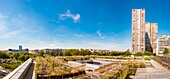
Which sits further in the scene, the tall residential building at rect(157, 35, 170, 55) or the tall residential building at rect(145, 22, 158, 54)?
the tall residential building at rect(145, 22, 158, 54)

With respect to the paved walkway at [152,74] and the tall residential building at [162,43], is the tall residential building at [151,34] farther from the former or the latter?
the paved walkway at [152,74]

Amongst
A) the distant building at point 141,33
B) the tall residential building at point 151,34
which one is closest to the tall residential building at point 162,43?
the distant building at point 141,33

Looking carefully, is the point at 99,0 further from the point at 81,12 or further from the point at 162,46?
the point at 162,46

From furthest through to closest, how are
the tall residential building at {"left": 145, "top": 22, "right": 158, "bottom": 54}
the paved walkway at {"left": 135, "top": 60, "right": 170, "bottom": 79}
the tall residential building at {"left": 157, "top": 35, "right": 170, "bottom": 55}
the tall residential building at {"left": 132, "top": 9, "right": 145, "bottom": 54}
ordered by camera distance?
the tall residential building at {"left": 145, "top": 22, "right": 158, "bottom": 54} < the tall residential building at {"left": 157, "top": 35, "right": 170, "bottom": 55} < the tall residential building at {"left": 132, "top": 9, "right": 145, "bottom": 54} < the paved walkway at {"left": 135, "top": 60, "right": 170, "bottom": 79}

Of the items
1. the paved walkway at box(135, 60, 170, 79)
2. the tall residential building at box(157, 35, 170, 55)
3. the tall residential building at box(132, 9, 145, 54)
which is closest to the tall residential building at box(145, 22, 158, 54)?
the tall residential building at box(157, 35, 170, 55)

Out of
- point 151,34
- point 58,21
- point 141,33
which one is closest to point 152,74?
point 58,21

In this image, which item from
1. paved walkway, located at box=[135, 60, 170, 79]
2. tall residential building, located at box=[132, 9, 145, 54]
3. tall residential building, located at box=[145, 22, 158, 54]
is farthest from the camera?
tall residential building, located at box=[145, 22, 158, 54]

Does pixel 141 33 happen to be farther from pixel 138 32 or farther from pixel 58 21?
pixel 58 21

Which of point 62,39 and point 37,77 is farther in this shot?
point 62,39

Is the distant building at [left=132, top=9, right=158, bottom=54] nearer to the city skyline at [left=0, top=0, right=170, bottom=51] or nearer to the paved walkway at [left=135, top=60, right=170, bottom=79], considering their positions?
the city skyline at [left=0, top=0, right=170, bottom=51]

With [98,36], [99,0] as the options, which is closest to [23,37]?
[99,0]
